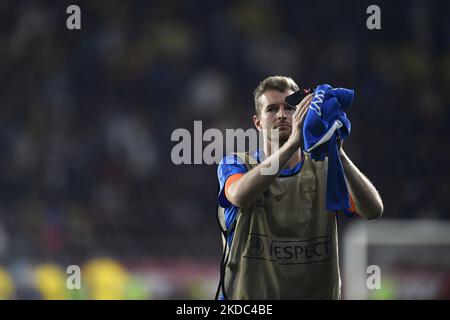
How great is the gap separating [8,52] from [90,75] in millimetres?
1382

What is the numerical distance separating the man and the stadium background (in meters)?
5.02

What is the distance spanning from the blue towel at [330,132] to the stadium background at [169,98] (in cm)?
521

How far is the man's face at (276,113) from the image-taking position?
254 cm

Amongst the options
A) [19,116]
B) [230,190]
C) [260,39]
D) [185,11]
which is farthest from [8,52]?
[230,190]

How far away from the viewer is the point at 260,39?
34.6 feet

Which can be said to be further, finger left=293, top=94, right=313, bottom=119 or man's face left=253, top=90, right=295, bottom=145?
man's face left=253, top=90, right=295, bottom=145

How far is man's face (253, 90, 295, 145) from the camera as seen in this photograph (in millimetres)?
2539

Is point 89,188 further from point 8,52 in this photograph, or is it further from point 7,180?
point 8,52
